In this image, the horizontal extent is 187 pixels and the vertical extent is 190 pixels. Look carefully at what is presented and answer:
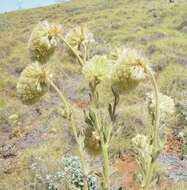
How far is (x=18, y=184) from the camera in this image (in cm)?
737

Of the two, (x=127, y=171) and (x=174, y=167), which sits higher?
(x=127, y=171)

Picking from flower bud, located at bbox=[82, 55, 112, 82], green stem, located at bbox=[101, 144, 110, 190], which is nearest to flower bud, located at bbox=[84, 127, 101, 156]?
green stem, located at bbox=[101, 144, 110, 190]

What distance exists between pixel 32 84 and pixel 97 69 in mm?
263

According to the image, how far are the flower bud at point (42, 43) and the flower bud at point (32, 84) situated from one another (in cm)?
4

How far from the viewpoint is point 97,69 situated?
2.15 metres

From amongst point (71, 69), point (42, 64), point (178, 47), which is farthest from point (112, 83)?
point (178, 47)

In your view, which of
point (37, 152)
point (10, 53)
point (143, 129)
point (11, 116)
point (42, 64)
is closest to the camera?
point (42, 64)

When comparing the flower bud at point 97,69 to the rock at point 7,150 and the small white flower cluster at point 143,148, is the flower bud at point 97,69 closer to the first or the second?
the small white flower cluster at point 143,148

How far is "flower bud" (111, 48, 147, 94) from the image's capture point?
196 centimetres

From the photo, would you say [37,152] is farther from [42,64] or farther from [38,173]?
[42,64]

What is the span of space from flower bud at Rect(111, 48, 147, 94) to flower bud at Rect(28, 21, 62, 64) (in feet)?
1.01

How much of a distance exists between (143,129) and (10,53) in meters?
11.9

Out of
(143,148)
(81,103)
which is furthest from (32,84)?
(81,103)

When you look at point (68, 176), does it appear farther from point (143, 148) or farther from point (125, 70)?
point (125, 70)
